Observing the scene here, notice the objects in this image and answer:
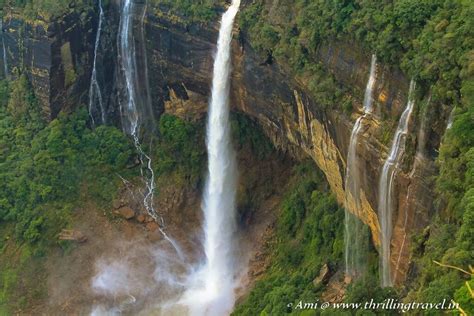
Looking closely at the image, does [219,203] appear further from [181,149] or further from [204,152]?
Answer: [181,149]

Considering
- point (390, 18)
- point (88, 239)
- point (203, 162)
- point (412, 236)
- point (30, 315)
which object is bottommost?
point (30, 315)

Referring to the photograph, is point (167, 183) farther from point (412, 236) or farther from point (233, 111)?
point (412, 236)

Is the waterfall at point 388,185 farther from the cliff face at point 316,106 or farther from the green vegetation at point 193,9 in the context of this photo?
the green vegetation at point 193,9

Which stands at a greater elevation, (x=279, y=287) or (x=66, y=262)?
(x=279, y=287)

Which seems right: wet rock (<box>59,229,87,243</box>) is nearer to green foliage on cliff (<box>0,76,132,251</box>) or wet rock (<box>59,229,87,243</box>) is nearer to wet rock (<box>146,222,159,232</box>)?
green foliage on cliff (<box>0,76,132,251</box>)

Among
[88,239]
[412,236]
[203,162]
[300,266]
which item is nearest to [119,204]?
[88,239]

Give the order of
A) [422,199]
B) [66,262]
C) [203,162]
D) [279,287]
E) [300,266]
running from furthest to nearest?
[203,162] → [66,262] → [300,266] → [279,287] → [422,199]

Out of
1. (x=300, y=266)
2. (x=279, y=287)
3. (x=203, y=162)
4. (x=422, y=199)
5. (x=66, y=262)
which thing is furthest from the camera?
(x=203, y=162)
